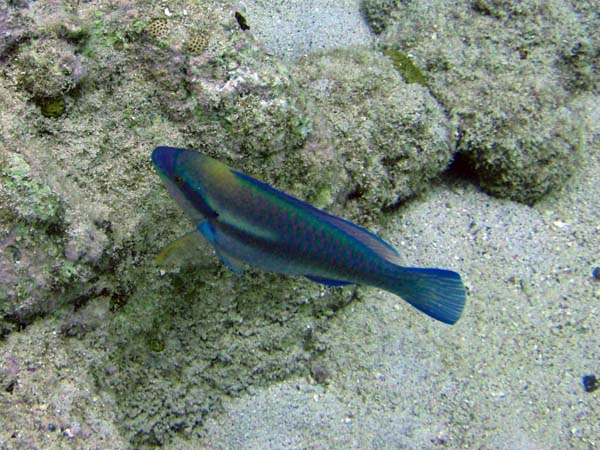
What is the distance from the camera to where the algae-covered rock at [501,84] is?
4.57 m

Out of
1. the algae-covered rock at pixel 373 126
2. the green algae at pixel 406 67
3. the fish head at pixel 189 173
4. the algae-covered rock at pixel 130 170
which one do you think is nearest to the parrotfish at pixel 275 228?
the fish head at pixel 189 173

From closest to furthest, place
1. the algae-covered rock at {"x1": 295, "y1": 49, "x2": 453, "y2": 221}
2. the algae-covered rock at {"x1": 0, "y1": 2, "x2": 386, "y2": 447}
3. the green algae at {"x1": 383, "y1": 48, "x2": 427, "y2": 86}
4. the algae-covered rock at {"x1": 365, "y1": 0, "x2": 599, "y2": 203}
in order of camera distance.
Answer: the algae-covered rock at {"x1": 0, "y1": 2, "x2": 386, "y2": 447}
the algae-covered rock at {"x1": 295, "y1": 49, "x2": 453, "y2": 221}
the green algae at {"x1": 383, "y1": 48, "x2": 427, "y2": 86}
the algae-covered rock at {"x1": 365, "y1": 0, "x2": 599, "y2": 203}

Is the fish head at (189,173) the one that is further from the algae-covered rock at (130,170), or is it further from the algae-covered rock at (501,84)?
the algae-covered rock at (501,84)

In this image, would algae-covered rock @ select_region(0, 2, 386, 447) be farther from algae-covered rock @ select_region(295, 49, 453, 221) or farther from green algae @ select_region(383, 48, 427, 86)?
green algae @ select_region(383, 48, 427, 86)

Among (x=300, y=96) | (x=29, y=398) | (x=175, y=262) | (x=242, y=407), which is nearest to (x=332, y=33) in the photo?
(x=300, y=96)

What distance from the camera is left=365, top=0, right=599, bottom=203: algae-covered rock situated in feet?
15.0

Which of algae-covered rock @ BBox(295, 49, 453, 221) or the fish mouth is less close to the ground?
the fish mouth

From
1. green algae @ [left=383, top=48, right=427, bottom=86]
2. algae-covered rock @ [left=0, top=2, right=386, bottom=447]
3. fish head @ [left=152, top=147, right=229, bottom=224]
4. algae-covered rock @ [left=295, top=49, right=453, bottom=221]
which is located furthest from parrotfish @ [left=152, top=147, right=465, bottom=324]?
green algae @ [left=383, top=48, right=427, bottom=86]

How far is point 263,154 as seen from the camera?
305 centimetres

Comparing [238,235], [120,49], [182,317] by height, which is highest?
[120,49]

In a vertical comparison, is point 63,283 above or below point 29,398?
above

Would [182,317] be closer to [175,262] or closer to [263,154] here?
[175,262]

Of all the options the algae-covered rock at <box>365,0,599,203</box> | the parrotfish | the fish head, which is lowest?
the algae-covered rock at <box>365,0,599,203</box>

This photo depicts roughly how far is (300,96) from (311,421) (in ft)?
7.51
